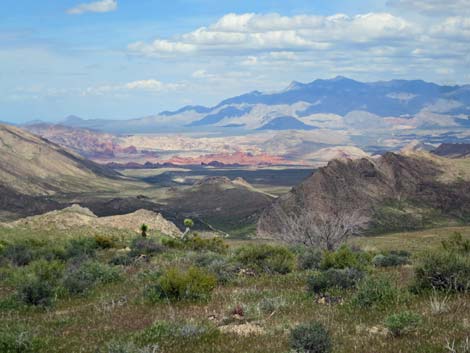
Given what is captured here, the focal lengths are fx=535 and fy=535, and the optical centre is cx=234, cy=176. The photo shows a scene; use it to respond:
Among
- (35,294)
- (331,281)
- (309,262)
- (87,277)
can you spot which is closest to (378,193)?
(309,262)

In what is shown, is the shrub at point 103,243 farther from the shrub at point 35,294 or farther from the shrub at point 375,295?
the shrub at point 375,295

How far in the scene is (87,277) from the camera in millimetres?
16891

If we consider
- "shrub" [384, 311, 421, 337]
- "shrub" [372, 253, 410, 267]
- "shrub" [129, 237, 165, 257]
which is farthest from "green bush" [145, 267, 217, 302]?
"shrub" [129, 237, 165, 257]

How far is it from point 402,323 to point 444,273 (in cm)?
382

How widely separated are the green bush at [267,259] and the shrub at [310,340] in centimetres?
901

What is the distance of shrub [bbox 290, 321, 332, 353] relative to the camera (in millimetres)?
7707

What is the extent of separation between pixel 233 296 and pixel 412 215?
88593 millimetres

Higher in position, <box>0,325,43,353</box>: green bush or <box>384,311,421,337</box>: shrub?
<box>384,311,421,337</box>: shrub

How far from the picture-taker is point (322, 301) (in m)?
11.8

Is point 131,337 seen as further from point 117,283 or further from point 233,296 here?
point 117,283

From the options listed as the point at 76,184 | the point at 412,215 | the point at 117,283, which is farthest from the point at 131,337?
the point at 76,184

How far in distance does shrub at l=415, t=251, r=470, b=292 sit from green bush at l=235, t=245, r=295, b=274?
579 cm

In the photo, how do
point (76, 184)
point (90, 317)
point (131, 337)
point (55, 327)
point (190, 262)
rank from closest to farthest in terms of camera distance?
point (131, 337) < point (55, 327) < point (90, 317) < point (190, 262) < point (76, 184)

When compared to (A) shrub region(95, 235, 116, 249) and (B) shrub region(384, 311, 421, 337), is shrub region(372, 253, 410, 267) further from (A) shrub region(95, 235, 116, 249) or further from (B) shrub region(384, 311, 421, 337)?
(A) shrub region(95, 235, 116, 249)
